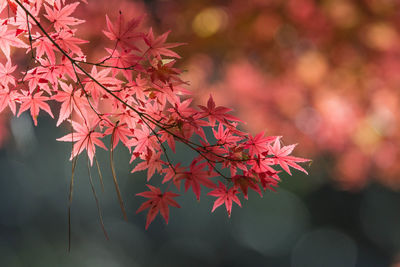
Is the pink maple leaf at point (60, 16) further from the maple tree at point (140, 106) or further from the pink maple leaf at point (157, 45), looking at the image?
the pink maple leaf at point (157, 45)

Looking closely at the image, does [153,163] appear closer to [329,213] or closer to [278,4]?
[278,4]

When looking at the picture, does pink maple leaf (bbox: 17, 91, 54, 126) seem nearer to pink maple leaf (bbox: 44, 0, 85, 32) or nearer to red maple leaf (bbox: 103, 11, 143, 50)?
pink maple leaf (bbox: 44, 0, 85, 32)

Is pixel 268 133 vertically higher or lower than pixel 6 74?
lower

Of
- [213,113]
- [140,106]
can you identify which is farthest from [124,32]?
[213,113]

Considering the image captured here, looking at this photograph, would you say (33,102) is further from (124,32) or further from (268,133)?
(268,133)

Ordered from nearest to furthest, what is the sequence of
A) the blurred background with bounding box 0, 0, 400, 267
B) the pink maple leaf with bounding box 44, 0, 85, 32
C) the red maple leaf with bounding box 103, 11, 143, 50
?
the red maple leaf with bounding box 103, 11, 143, 50 < the pink maple leaf with bounding box 44, 0, 85, 32 < the blurred background with bounding box 0, 0, 400, 267

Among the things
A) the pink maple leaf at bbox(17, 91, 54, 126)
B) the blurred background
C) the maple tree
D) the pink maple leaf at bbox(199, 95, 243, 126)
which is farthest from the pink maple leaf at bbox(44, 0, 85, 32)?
the blurred background

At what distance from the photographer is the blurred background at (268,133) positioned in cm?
335

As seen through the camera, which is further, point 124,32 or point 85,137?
point 85,137

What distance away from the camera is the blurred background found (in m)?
3.35

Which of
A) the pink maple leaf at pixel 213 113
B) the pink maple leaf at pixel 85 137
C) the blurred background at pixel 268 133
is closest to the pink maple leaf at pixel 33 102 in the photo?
the pink maple leaf at pixel 85 137

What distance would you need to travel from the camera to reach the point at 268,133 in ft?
14.4

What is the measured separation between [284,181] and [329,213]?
4.16 ft

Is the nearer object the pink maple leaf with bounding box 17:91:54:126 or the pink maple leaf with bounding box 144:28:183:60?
the pink maple leaf with bounding box 144:28:183:60
